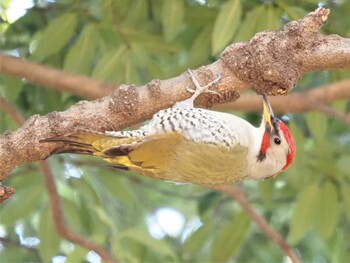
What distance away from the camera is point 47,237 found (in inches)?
157

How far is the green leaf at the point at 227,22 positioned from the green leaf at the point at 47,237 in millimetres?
1046

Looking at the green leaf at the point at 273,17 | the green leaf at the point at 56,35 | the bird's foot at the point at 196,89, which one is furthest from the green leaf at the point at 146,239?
the bird's foot at the point at 196,89

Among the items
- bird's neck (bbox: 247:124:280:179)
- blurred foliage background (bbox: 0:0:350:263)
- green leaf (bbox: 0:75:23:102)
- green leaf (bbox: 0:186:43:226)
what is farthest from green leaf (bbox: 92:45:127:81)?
bird's neck (bbox: 247:124:280:179)

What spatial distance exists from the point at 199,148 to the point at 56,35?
99 centimetres

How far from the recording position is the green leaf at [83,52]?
3824 mm

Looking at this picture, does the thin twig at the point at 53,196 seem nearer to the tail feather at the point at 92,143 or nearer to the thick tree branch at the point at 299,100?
the thick tree branch at the point at 299,100

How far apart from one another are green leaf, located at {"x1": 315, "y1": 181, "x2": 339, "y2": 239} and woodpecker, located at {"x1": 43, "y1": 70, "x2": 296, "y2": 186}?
855 millimetres

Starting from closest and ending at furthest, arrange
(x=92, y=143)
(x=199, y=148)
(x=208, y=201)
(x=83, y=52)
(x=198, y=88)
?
(x=198, y=88) → (x=92, y=143) → (x=199, y=148) → (x=83, y=52) → (x=208, y=201)

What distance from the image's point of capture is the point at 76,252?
11.5 feet

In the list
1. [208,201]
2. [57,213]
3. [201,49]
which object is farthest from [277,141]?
[208,201]

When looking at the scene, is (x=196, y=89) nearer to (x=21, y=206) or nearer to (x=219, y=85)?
(x=219, y=85)

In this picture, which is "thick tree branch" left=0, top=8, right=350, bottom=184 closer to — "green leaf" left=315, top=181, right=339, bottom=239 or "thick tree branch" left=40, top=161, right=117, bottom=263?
"thick tree branch" left=40, top=161, right=117, bottom=263

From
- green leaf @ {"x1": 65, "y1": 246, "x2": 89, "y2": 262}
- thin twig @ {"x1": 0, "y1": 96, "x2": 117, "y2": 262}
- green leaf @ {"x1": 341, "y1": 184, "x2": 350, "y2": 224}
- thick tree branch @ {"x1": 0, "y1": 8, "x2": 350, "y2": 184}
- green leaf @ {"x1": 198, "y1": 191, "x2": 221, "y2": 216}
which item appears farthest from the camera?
green leaf @ {"x1": 198, "y1": 191, "x2": 221, "y2": 216}

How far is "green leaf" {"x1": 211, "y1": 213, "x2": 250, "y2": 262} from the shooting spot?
165 inches
